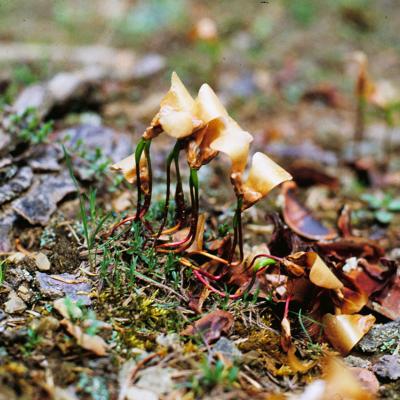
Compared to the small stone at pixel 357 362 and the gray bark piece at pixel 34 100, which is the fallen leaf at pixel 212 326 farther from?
the gray bark piece at pixel 34 100

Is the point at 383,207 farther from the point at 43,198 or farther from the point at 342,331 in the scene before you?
the point at 43,198

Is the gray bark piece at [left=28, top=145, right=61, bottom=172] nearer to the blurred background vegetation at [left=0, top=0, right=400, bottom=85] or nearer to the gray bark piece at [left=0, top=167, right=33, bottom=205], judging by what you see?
the gray bark piece at [left=0, top=167, right=33, bottom=205]

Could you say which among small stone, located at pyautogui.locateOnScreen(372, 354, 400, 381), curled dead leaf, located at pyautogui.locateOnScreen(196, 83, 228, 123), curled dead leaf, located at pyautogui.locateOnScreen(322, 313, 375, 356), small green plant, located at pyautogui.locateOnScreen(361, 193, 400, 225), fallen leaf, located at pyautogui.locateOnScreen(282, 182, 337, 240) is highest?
curled dead leaf, located at pyautogui.locateOnScreen(196, 83, 228, 123)

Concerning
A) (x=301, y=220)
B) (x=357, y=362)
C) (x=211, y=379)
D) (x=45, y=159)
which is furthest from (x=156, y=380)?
(x=45, y=159)

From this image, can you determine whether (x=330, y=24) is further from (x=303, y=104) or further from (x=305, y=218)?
(x=305, y=218)

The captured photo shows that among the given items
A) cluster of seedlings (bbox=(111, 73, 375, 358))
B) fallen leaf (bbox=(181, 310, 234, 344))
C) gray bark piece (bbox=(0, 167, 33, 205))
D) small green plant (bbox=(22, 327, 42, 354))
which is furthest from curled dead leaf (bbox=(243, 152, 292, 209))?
gray bark piece (bbox=(0, 167, 33, 205))

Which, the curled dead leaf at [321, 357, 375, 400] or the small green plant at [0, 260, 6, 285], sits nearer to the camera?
the curled dead leaf at [321, 357, 375, 400]

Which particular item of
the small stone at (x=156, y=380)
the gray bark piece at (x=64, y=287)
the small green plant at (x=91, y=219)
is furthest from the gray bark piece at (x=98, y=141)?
the small stone at (x=156, y=380)
